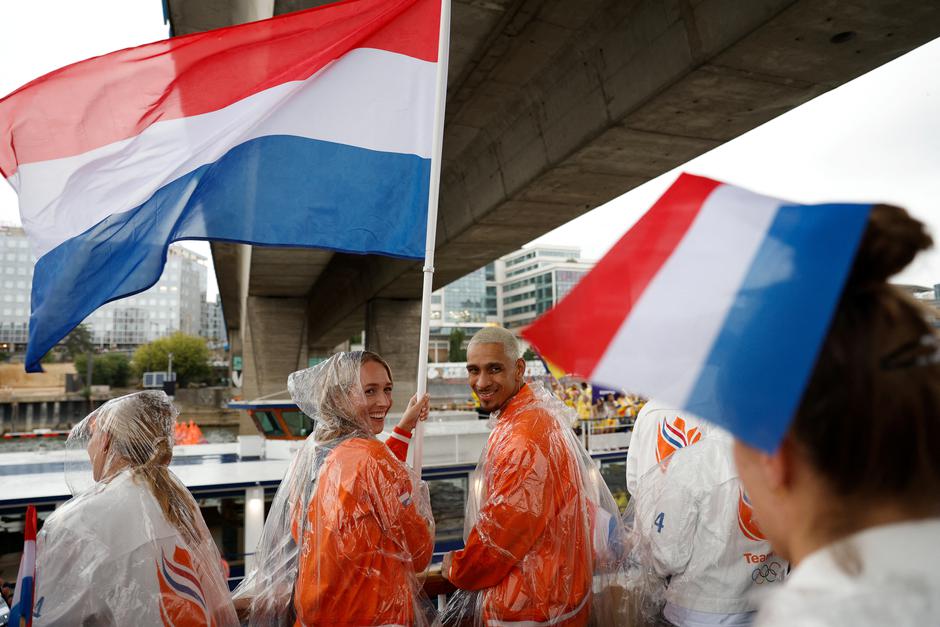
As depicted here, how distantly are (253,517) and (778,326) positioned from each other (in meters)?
9.39

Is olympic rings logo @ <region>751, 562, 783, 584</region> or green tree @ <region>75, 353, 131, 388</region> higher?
olympic rings logo @ <region>751, 562, 783, 584</region>

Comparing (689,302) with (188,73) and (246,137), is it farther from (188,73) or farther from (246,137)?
(188,73)

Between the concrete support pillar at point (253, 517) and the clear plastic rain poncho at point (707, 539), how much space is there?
273 inches

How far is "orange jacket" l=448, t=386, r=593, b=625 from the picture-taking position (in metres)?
2.53

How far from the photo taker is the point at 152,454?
8.39ft

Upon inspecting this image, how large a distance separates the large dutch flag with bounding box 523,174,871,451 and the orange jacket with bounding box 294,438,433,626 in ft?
4.99

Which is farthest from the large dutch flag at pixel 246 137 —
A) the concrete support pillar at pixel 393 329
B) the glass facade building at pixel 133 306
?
the glass facade building at pixel 133 306

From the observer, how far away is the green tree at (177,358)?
97.8 m

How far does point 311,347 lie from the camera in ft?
149

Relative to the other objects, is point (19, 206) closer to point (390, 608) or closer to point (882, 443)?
point (390, 608)

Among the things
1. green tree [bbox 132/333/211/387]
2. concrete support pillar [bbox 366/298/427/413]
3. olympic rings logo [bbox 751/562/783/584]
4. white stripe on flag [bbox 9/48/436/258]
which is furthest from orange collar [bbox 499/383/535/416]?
green tree [bbox 132/333/211/387]

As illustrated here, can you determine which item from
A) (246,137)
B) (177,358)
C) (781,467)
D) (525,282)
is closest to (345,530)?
(781,467)

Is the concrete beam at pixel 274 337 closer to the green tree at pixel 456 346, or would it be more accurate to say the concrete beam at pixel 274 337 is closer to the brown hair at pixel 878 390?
the brown hair at pixel 878 390

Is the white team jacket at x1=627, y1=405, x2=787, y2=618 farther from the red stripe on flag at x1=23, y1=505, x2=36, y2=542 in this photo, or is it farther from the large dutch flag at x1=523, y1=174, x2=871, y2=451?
the red stripe on flag at x1=23, y1=505, x2=36, y2=542
